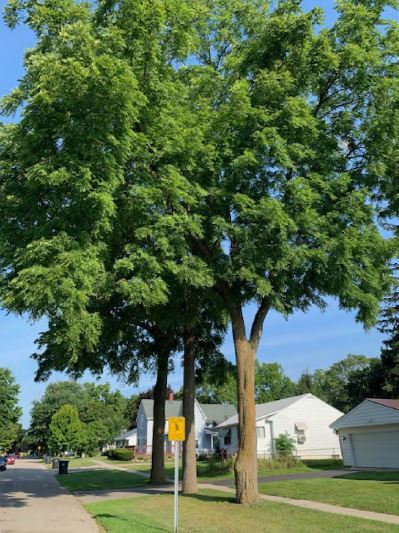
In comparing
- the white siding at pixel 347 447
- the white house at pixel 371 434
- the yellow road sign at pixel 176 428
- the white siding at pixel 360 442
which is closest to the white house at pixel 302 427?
the white siding at pixel 347 447

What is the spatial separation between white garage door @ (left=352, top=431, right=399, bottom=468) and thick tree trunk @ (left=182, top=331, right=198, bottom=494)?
12.4m

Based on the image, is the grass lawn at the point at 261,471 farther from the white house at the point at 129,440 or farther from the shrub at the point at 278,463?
the white house at the point at 129,440

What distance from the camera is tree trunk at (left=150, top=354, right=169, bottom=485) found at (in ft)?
80.2

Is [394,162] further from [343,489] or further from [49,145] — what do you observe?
[343,489]

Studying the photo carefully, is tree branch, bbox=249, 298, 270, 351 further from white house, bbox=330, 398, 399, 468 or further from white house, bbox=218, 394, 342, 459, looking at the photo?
white house, bbox=218, 394, 342, 459

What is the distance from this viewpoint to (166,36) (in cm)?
1369

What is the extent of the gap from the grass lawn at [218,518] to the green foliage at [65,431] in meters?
53.2

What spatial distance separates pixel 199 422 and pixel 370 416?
36711 mm

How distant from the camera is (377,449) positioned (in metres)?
27.8

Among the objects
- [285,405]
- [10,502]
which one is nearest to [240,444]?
[10,502]

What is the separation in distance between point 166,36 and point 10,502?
15353mm

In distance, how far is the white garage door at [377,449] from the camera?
26656mm

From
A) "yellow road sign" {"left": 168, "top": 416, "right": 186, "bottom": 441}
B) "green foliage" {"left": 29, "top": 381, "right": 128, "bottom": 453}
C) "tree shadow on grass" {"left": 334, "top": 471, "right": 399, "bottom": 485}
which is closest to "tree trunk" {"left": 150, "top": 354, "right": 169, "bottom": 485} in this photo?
"tree shadow on grass" {"left": 334, "top": 471, "right": 399, "bottom": 485}

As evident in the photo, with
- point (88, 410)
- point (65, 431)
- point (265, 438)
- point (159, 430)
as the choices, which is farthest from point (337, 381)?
point (159, 430)
